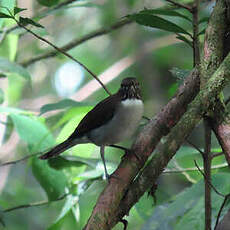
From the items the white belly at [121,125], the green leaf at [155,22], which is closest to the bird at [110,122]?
the white belly at [121,125]

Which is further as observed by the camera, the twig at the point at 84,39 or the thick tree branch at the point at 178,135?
the twig at the point at 84,39

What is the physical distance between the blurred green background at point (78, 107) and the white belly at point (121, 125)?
0.14 meters

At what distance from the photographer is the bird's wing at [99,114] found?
3670 millimetres

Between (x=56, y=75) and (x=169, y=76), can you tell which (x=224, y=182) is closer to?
(x=169, y=76)

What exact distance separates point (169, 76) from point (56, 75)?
1.86 m

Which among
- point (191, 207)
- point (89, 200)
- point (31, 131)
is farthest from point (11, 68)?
point (89, 200)

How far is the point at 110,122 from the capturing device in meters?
3.71

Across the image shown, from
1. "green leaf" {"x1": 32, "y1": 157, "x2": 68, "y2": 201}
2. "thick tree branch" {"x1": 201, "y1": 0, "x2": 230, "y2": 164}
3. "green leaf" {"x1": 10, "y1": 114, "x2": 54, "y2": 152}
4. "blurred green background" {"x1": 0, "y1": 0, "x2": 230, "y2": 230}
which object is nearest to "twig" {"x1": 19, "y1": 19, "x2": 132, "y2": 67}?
"blurred green background" {"x1": 0, "y1": 0, "x2": 230, "y2": 230}

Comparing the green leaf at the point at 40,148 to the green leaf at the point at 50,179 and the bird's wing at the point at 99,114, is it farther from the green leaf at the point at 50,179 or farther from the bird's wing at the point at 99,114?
the bird's wing at the point at 99,114

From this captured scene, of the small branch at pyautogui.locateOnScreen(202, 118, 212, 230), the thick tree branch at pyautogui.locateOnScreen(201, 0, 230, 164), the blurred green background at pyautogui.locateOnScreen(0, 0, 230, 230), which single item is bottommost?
the blurred green background at pyautogui.locateOnScreen(0, 0, 230, 230)

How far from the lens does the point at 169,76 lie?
7035 mm

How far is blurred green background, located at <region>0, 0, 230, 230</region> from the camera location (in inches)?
123

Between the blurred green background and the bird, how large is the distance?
67mm

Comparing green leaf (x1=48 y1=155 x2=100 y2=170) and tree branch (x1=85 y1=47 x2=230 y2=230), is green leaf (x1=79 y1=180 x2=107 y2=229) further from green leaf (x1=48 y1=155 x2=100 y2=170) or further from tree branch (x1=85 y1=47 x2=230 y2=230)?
tree branch (x1=85 y1=47 x2=230 y2=230)
